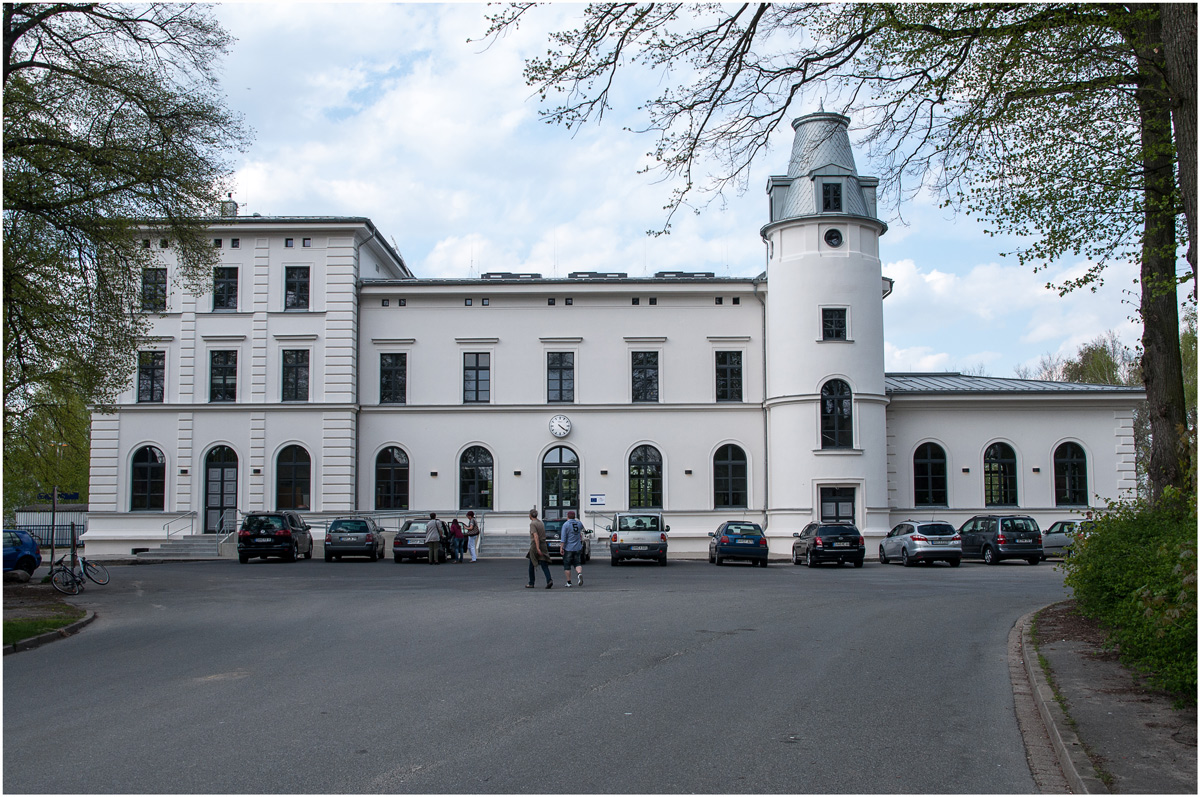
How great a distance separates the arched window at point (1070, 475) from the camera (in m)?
38.9

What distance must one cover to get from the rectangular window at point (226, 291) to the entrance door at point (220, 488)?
545 cm

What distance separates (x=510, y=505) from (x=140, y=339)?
1866 cm

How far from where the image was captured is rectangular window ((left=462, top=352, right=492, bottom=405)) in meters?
39.8

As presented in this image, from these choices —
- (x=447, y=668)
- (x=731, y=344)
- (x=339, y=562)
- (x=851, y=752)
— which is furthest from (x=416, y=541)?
(x=851, y=752)

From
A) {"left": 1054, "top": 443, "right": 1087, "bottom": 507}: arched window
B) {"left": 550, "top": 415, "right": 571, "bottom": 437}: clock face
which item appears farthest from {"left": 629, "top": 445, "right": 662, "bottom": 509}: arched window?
{"left": 1054, "top": 443, "right": 1087, "bottom": 507}: arched window

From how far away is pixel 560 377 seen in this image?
40.0 meters

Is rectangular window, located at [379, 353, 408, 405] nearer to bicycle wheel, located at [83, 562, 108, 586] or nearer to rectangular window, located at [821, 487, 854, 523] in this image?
rectangular window, located at [821, 487, 854, 523]

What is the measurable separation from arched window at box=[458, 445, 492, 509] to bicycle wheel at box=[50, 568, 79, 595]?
19.2 meters

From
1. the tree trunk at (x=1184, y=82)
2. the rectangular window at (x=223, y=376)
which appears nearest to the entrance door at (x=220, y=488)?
the rectangular window at (x=223, y=376)

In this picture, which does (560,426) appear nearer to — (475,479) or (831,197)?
(475,479)

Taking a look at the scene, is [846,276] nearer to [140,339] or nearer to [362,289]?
[362,289]

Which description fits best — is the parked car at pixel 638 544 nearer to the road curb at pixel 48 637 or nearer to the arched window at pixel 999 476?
the arched window at pixel 999 476

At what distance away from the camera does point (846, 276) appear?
122ft

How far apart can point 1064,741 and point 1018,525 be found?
27.8 m
